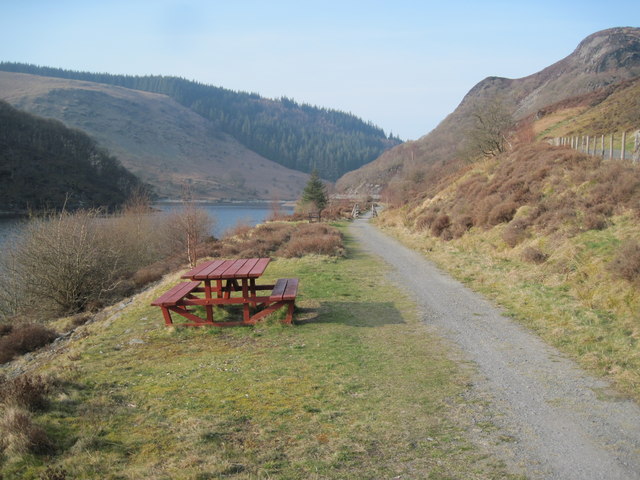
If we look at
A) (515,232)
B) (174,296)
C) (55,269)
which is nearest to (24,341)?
(55,269)

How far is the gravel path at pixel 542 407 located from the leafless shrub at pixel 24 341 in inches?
400

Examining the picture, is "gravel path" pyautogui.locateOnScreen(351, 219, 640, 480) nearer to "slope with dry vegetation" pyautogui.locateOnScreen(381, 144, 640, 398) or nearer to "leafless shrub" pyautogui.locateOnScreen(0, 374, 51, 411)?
"slope with dry vegetation" pyautogui.locateOnScreen(381, 144, 640, 398)

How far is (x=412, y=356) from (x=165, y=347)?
4092mm

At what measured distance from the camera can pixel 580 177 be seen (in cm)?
1566

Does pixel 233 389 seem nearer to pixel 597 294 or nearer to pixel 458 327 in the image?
pixel 458 327

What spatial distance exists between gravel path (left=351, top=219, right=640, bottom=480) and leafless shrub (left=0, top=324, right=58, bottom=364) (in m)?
10.2

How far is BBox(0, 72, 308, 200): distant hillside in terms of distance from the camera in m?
143

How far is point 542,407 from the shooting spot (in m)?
4.93

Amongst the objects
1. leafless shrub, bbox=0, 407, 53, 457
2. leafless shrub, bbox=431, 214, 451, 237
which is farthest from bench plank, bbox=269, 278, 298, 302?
leafless shrub, bbox=431, 214, 451, 237

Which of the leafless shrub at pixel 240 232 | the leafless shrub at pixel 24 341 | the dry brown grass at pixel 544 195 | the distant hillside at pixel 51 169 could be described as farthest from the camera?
the distant hillside at pixel 51 169

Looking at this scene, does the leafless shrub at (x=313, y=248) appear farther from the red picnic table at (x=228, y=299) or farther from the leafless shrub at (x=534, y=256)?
the red picnic table at (x=228, y=299)

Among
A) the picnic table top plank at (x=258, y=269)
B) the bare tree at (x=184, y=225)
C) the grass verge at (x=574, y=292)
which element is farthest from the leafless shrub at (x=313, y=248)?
the picnic table top plank at (x=258, y=269)

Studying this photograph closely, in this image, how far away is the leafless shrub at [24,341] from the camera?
11172mm

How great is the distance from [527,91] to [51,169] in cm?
10263
